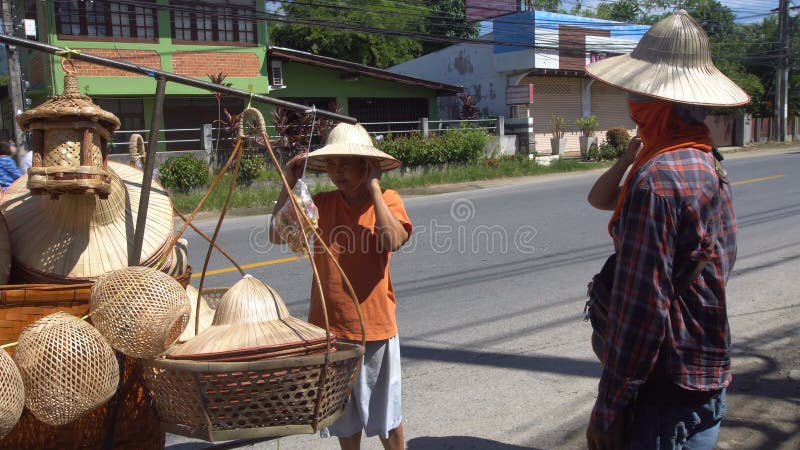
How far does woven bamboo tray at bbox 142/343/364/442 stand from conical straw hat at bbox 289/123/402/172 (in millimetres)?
946

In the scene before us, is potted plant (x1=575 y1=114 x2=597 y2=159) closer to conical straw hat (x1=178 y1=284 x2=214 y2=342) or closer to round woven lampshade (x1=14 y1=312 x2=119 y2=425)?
conical straw hat (x1=178 y1=284 x2=214 y2=342)

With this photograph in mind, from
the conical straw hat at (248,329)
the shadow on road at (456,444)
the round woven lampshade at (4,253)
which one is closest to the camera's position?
the conical straw hat at (248,329)

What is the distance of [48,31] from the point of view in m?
16.7

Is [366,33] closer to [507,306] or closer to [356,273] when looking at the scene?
[507,306]

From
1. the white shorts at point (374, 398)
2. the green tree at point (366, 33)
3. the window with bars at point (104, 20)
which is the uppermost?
the green tree at point (366, 33)

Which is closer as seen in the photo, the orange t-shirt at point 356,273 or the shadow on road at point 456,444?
the orange t-shirt at point 356,273

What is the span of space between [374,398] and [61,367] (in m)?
1.35

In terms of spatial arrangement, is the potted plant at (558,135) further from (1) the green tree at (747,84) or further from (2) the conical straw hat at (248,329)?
(2) the conical straw hat at (248,329)

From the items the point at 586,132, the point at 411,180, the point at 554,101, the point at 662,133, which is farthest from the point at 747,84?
the point at 662,133

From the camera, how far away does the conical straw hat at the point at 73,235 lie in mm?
2320

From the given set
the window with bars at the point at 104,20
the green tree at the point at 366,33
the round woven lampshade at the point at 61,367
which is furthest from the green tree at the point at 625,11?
the round woven lampshade at the point at 61,367

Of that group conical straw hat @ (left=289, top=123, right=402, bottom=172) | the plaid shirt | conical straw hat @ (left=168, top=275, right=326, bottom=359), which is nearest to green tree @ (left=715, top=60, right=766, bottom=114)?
conical straw hat @ (left=289, top=123, right=402, bottom=172)

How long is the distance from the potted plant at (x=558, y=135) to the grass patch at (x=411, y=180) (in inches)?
43.4

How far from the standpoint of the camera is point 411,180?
57.5 ft
